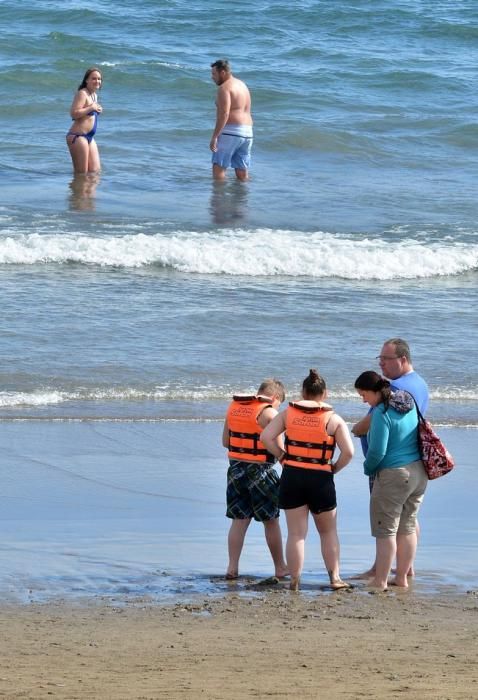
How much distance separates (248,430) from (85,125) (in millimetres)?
10287

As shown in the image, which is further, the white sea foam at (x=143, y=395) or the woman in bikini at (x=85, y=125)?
the woman in bikini at (x=85, y=125)

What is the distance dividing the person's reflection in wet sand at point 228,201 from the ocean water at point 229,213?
5 cm

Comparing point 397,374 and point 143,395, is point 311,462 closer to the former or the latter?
point 397,374

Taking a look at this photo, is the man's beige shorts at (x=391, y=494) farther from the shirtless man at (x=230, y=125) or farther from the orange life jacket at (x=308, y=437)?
the shirtless man at (x=230, y=125)

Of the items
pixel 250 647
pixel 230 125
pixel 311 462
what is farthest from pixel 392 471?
pixel 230 125

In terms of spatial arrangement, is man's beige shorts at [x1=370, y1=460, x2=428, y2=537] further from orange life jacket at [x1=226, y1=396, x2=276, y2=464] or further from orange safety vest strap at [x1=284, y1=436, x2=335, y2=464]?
orange life jacket at [x1=226, y1=396, x2=276, y2=464]

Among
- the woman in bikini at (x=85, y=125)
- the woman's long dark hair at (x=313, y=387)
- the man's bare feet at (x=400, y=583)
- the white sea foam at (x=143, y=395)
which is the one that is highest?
the woman in bikini at (x=85, y=125)

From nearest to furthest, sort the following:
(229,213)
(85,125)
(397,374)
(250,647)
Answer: (250,647) < (397,374) < (229,213) < (85,125)

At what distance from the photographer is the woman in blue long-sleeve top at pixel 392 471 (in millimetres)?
6238

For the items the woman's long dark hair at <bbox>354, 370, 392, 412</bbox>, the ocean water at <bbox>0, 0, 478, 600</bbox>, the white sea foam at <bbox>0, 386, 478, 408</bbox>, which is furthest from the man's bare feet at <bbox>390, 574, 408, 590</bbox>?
the white sea foam at <bbox>0, 386, 478, 408</bbox>

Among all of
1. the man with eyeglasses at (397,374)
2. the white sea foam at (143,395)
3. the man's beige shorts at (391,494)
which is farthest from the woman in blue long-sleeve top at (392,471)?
the white sea foam at (143,395)

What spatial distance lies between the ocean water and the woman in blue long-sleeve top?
2.83m

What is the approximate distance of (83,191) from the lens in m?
16.3

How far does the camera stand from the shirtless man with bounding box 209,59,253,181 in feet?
51.8
